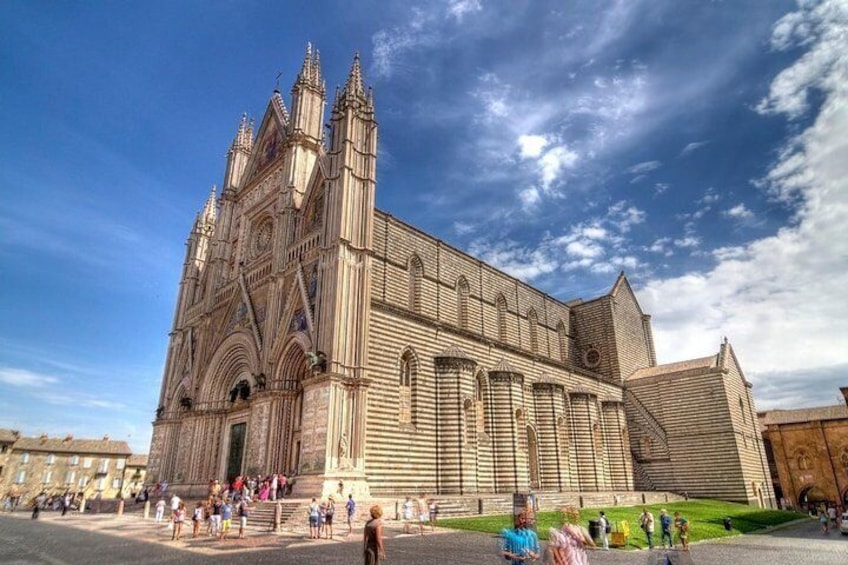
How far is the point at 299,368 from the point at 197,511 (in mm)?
9319

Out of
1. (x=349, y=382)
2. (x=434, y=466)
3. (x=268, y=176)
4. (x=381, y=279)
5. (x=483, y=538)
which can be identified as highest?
(x=268, y=176)

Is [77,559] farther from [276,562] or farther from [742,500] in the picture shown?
[742,500]

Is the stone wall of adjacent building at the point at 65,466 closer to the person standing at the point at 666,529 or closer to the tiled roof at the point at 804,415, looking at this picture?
the person standing at the point at 666,529

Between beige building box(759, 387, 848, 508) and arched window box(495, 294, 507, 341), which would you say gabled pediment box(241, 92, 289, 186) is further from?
beige building box(759, 387, 848, 508)

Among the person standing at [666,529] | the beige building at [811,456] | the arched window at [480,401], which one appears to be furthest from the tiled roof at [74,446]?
the beige building at [811,456]

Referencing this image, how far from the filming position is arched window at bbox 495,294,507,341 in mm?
33616

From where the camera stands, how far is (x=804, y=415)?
5103cm

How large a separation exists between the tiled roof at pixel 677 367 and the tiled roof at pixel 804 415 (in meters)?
20.3

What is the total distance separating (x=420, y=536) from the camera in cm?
1484

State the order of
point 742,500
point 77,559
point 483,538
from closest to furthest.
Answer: point 77,559, point 483,538, point 742,500

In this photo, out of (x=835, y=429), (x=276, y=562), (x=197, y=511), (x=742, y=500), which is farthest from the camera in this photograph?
(x=835, y=429)

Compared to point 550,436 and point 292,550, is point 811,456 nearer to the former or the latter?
point 550,436

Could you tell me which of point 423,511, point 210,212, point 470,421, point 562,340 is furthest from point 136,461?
point 423,511

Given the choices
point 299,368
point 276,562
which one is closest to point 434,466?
point 299,368
